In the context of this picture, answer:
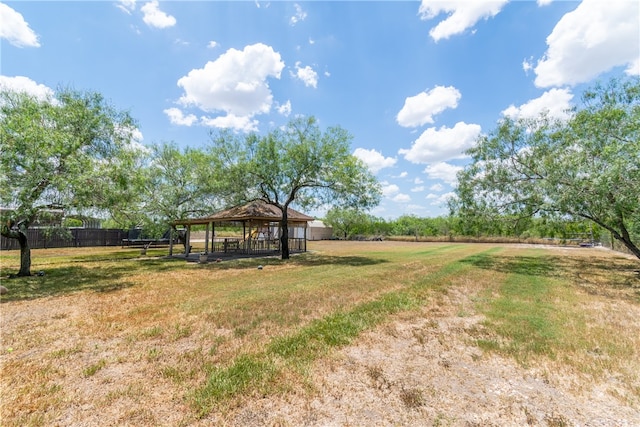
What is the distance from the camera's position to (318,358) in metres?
3.51

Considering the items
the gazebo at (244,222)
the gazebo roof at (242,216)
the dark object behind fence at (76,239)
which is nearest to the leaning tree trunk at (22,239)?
the gazebo at (244,222)

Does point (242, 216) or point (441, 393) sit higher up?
point (242, 216)

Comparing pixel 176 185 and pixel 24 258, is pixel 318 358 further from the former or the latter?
pixel 176 185

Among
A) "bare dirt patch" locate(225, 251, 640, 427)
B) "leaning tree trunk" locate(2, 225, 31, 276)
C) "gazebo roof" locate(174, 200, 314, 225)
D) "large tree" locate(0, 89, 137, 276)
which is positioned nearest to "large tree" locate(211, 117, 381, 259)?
"gazebo roof" locate(174, 200, 314, 225)

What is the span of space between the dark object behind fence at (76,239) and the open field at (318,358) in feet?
56.6

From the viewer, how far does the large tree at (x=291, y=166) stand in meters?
14.5

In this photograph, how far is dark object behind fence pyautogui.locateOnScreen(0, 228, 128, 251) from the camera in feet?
62.0

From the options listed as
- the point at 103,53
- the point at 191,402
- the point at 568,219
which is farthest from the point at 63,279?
the point at 568,219

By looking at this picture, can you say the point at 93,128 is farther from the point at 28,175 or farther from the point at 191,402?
the point at 191,402

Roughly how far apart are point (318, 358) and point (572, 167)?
10.9m

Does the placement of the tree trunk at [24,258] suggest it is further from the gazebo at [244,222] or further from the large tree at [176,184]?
the gazebo at [244,222]

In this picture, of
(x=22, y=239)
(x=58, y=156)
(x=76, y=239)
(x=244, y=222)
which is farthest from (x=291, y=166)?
(x=76, y=239)

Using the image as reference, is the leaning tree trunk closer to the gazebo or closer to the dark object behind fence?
the gazebo

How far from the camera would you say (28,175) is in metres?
7.44
